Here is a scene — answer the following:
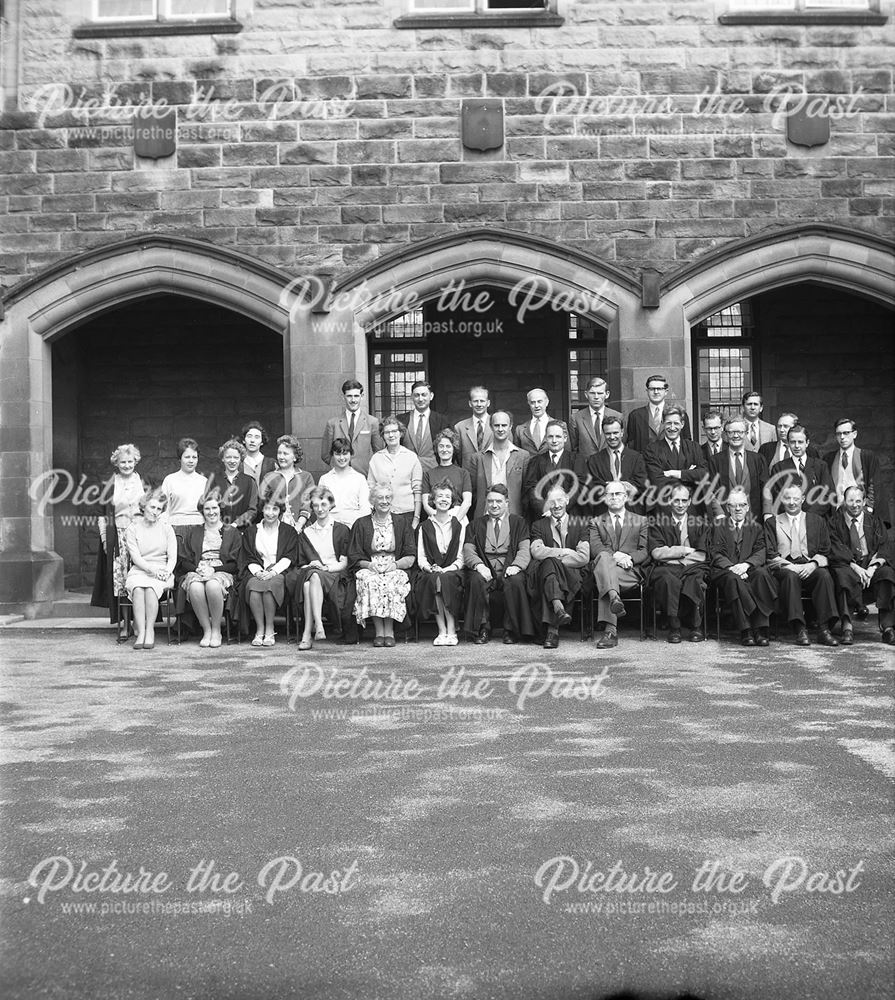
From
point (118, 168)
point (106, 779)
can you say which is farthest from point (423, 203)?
point (106, 779)

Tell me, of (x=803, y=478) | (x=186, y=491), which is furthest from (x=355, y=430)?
(x=803, y=478)

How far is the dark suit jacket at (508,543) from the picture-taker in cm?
929

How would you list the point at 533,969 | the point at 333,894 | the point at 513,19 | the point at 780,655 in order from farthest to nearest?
the point at 513,19 → the point at 780,655 → the point at 333,894 → the point at 533,969

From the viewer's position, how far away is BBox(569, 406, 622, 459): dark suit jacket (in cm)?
1012

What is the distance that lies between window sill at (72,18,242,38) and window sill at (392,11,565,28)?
1701mm

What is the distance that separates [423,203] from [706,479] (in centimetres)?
404

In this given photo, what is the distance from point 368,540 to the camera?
933 cm

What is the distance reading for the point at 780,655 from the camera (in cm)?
833

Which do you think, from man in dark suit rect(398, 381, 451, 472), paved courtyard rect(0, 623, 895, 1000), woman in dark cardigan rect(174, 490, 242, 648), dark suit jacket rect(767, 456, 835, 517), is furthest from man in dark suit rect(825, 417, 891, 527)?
woman in dark cardigan rect(174, 490, 242, 648)

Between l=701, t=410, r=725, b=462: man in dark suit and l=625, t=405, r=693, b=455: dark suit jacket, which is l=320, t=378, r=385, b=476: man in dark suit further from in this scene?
l=701, t=410, r=725, b=462: man in dark suit

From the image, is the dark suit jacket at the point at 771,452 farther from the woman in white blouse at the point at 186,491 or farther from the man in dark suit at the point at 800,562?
the woman in white blouse at the point at 186,491

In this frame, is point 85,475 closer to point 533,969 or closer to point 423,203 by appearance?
point 423,203

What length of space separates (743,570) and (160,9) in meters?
7.97

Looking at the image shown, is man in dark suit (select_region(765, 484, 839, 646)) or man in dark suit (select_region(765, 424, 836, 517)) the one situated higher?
man in dark suit (select_region(765, 424, 836, 517))
